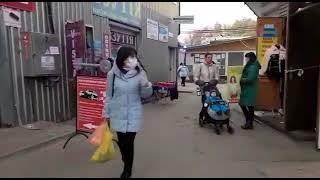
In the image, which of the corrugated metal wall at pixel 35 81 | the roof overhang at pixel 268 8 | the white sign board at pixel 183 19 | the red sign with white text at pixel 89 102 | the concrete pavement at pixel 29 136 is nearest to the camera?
the concrete pavement at pixel 29 136

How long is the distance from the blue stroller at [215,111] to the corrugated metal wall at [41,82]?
343 cm

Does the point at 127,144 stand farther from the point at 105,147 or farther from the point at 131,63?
the point at 131,63

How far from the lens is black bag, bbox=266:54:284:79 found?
37.4 ft

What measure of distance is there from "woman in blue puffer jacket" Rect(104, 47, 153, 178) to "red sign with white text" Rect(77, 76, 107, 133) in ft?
6.14

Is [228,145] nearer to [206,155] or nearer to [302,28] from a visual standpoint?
[206,155]

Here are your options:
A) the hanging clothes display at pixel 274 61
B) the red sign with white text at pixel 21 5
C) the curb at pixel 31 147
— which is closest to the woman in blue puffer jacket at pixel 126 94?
the curb at pixel 31 147

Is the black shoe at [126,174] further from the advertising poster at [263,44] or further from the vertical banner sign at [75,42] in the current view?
the advertising poster at [263,44]

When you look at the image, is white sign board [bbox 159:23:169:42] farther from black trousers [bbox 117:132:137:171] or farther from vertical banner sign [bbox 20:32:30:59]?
black trousers [bbox 117:132:137:171]

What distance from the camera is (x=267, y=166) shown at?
6.52 metres

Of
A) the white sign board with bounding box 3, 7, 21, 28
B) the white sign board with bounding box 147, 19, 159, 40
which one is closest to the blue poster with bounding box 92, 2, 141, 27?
the white sign board with bounding box 147, 19, 159, 40

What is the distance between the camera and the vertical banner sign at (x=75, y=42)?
10.2m

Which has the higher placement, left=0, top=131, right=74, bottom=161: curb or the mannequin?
the mannequin

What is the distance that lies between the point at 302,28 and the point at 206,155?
11.3ft

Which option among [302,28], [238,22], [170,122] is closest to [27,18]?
[170,122]
